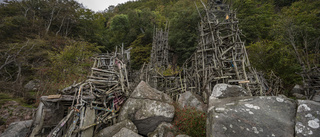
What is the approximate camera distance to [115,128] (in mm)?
6133

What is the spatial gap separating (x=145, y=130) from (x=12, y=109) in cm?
1004

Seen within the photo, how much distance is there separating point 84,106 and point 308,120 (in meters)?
7.46

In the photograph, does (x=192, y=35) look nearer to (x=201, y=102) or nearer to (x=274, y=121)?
(x=201, y=102)

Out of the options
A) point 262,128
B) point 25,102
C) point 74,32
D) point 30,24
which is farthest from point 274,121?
point 74,32

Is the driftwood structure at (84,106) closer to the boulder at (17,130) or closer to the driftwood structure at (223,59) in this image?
the boulder at (17,130)

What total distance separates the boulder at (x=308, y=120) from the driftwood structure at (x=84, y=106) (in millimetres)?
6909

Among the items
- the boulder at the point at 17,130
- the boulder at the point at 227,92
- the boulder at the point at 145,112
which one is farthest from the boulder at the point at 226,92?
the boulder at the point at 17,130

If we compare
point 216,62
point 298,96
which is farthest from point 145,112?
point 298,96

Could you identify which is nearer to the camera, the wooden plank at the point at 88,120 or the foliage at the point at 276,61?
the wooden plank at the point at 88,120

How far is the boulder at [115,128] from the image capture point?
5.97 metres

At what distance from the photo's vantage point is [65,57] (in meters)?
12.8

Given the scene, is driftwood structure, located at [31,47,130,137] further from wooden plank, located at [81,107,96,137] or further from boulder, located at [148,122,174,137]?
boulder, located at [148,122,174,137]

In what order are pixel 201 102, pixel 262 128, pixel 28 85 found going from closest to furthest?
pixel 262 128
pixel 201 102
pixel 28 85

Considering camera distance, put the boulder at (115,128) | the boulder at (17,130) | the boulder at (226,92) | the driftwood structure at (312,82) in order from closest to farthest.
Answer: the boulder at (226,92) → the boulder at (115,128) → the boulder at (17,130) → the driftwood structure at (312,82)
